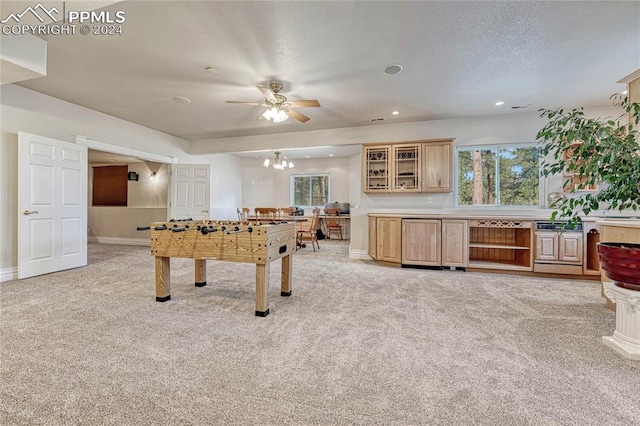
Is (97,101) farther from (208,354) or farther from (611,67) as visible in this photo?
(611,67)

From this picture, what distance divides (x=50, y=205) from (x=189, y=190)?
2.32 metres

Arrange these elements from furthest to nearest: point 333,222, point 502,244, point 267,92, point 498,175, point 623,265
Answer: point 333,222 < point 498,175 < point 502,244 < point 267,92 < point 623,265

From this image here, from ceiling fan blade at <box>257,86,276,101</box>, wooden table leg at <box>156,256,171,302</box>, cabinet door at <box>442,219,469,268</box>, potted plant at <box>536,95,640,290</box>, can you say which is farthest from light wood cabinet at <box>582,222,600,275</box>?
wooden table leg at <box>156,256,171,302</box>

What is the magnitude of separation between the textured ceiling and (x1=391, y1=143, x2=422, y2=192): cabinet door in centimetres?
76

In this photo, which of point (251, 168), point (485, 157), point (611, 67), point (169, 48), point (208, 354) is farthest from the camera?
point (251, 168)

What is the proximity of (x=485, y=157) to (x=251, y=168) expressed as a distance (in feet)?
22.8

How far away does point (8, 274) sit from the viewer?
3.58 metres

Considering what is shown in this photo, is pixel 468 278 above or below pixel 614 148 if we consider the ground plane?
below

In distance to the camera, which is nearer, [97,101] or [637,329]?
[637,329]

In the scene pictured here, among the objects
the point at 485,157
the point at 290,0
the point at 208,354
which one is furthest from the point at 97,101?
the point at 485,157

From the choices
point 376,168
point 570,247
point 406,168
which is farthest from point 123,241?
point 570,247

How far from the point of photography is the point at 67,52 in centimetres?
280

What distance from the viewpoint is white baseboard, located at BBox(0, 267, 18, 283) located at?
352 centimetres

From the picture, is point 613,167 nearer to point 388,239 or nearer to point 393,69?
point 393,69
